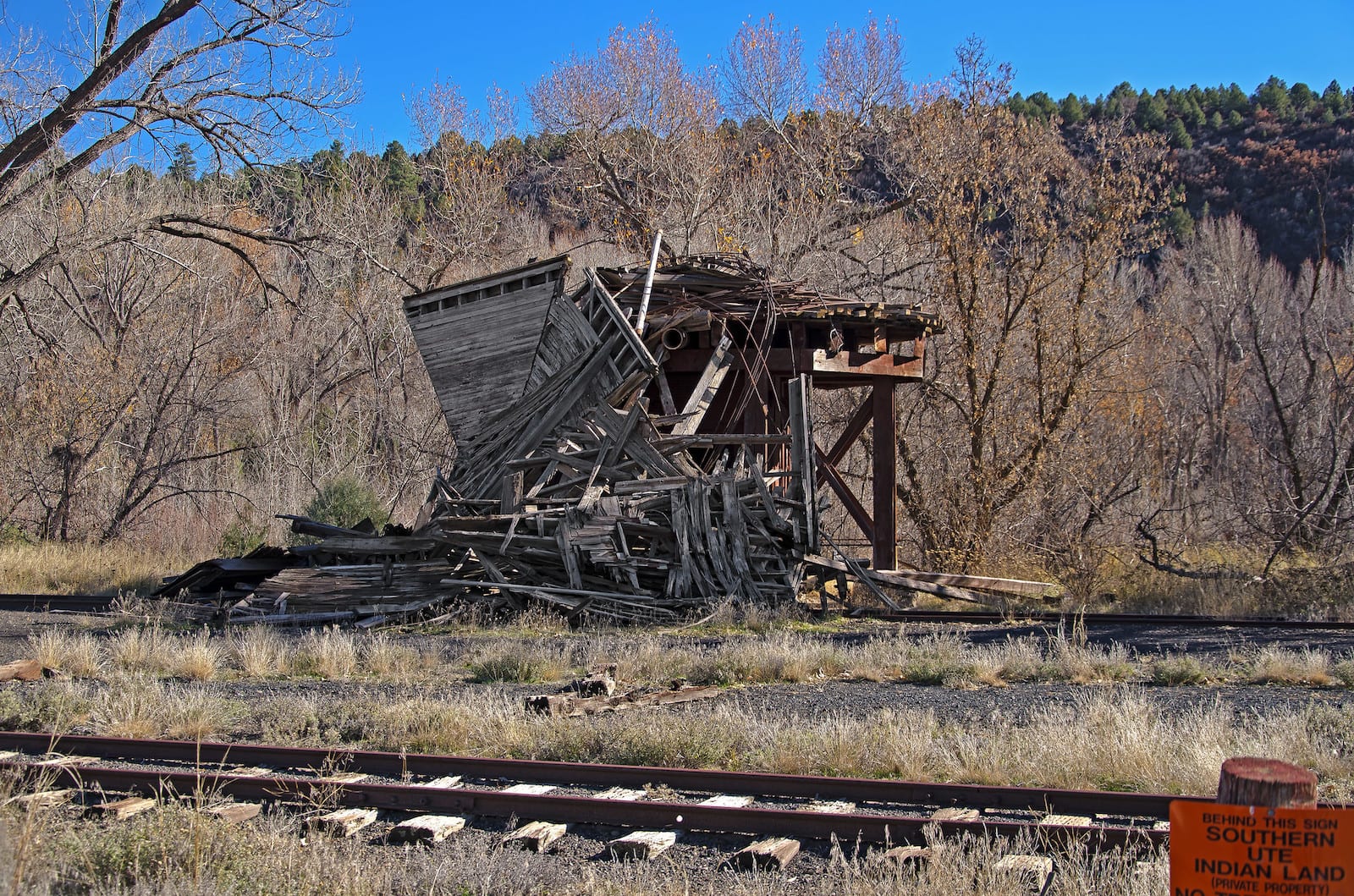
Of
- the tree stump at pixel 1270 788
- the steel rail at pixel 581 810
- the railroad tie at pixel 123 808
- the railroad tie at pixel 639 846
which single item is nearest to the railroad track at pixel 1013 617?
the steel rail at pixel 581 810

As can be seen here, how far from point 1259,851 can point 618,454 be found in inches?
510

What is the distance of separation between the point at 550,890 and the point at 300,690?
19.6ft

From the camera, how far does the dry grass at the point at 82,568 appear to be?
19.3 meters

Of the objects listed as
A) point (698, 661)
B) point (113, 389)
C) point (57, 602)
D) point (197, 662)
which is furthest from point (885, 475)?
point (113, 389)

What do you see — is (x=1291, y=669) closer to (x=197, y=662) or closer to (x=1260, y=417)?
(x=197, y=662)

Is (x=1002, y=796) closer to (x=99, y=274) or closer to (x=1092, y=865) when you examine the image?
(x=1092, y=865)

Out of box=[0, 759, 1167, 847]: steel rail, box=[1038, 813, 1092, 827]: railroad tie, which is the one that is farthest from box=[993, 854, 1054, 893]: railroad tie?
box=[1038, 813, 1092, 827]: railroad tie

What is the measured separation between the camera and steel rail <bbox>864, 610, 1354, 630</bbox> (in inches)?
507

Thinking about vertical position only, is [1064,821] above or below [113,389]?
below

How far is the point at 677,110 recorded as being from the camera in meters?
37.3

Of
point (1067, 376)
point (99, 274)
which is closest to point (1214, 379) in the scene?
point (1067, 376)

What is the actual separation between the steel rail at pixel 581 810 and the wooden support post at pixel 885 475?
12497mm

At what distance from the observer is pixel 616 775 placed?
267 inches

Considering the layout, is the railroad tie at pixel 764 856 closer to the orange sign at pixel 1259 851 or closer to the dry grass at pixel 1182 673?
the orange sign at pixel 1259 851
